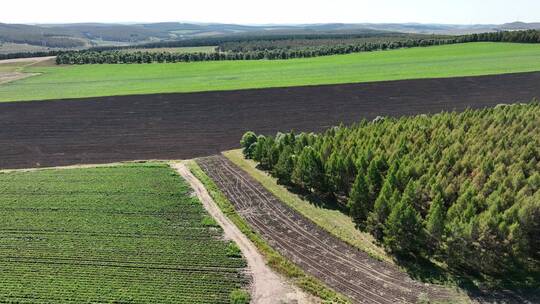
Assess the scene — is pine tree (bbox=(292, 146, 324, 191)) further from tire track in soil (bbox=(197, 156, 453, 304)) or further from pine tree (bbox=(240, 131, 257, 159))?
pine tree (bbox=(240, 131, 257, 159))

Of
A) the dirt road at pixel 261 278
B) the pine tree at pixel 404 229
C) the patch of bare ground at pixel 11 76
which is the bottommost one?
the dirt road at pixel 261 278

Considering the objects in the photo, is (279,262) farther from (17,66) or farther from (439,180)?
(17,66)

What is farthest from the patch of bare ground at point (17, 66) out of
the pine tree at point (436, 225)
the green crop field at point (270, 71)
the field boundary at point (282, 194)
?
the pine tree at point (436, 225)

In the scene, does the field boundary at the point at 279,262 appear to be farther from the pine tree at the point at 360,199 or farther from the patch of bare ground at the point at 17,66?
the patch of bare ground at the point at 17,66

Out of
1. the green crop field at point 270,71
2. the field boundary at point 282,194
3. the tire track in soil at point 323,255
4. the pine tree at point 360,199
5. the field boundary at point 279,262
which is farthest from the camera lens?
the green crop field at point 270,71

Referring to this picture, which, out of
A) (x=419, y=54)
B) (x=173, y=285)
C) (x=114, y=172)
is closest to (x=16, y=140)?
(x=114, y=172)

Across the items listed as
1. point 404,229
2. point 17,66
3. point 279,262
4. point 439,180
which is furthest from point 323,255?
point 17,66

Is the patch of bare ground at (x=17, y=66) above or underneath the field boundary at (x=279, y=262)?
above
